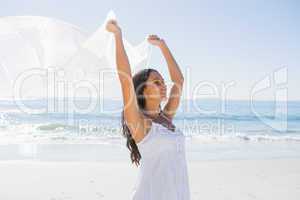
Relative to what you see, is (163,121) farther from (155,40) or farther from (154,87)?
(155,40)

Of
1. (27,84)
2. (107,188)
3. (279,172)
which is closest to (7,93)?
(27,84)

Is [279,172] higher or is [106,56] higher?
[106,56]

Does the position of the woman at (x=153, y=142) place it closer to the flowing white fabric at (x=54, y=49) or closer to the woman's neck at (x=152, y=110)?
the woman's neck at (x=152, y=110)

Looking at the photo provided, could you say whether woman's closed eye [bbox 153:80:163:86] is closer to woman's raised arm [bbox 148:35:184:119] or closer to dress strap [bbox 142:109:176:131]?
dress strap [bbox 142:109:176:131]

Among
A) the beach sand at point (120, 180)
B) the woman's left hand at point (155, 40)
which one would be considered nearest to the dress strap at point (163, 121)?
the woman's left hand at point (155, 40)

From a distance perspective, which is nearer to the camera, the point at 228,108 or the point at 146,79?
the point at 146,79

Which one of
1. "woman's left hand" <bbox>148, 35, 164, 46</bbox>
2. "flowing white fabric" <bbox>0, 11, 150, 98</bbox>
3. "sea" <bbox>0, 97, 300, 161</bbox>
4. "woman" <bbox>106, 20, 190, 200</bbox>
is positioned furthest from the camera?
"sea" <bbox>0, 97, 300, 161</bbox>

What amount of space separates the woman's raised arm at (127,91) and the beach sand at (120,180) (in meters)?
4.52

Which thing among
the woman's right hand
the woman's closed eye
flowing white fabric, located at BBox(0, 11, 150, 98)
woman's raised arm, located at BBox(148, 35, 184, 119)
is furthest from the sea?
the woman's right hand

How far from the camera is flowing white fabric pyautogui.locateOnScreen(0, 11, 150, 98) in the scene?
5578mm

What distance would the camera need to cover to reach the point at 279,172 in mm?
9383

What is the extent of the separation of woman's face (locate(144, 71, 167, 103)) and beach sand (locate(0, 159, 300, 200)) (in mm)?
4470

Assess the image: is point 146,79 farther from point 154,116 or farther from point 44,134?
point 44,134

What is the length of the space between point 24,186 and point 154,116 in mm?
5402
